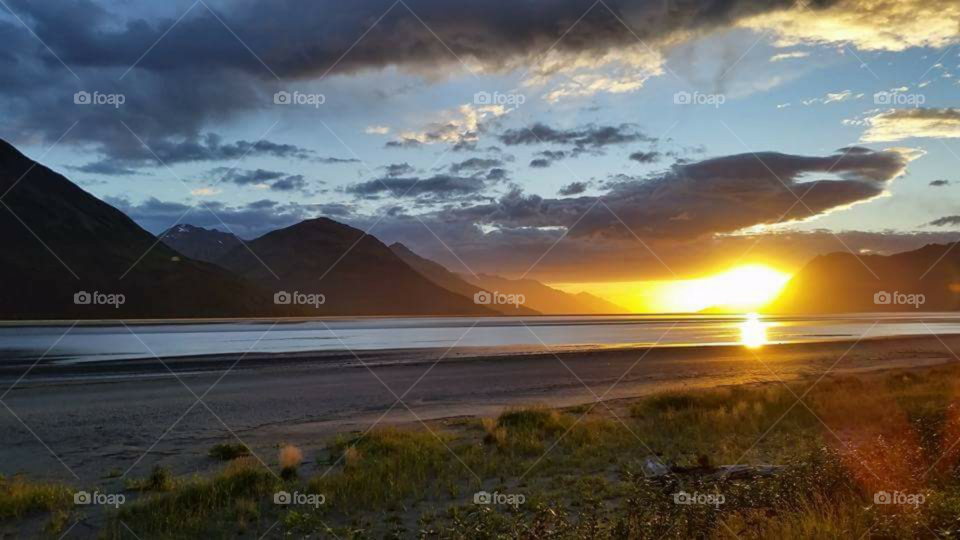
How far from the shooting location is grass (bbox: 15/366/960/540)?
28.5ft

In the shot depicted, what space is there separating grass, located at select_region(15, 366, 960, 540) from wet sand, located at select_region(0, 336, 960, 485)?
Answer: 10.6 feet

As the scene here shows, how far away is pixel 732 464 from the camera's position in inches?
522

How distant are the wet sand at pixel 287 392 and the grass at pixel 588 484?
10.6 feet

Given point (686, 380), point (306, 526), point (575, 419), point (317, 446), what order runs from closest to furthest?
point (306, 526) < point (317, 446) < point (575, 419) < point (686, 380)

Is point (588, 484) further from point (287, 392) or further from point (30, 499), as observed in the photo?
point (287, 392)

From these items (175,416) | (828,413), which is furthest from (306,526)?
(828,413)

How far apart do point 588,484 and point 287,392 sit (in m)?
20.2

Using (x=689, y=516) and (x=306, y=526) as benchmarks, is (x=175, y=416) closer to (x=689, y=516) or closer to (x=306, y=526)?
(x=306, y=526)

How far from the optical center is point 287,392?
28969 mm

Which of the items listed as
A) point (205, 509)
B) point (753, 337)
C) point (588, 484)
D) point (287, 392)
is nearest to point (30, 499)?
point (205, 509)

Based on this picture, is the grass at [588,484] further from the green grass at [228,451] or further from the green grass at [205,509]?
the green grass at [228,451]

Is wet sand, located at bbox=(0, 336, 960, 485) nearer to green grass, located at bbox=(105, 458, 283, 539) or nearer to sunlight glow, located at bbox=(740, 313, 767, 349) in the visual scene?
green grass, located at bbox=(105, 458, 283, 539)

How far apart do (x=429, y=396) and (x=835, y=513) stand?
2089 centimetres

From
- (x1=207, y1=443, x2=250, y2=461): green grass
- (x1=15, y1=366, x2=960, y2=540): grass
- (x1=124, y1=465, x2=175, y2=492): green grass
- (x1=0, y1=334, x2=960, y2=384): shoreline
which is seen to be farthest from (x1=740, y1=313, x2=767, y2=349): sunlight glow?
(x1=124, y1=465, x2=175, y2=492): green grass
